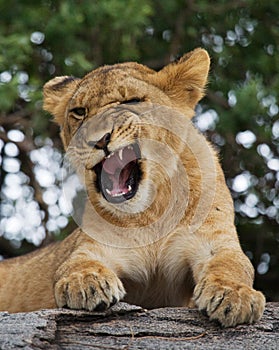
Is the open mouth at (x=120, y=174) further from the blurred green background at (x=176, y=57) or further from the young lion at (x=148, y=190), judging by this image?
the blurred green background at (x=176, y=57)

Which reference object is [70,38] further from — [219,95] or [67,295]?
[67,295]

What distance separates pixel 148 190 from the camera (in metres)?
3.98

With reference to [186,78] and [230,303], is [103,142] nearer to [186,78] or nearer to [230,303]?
[186,78]

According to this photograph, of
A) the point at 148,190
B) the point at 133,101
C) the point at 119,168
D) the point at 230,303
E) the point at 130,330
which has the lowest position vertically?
the point at 130,330

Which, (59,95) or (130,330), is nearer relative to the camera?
(130,330)

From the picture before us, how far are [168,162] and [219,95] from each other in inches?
114

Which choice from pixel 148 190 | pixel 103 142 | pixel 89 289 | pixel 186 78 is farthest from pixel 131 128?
pixel 89 289

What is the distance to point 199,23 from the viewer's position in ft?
22.9

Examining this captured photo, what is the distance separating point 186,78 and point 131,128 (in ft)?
2.04

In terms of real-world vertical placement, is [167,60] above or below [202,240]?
above

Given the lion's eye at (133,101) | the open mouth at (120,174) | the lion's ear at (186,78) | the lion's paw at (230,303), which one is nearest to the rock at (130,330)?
the lion's paw at (230,303)

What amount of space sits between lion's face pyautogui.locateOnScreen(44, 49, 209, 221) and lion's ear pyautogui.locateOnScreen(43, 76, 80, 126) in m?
0.16

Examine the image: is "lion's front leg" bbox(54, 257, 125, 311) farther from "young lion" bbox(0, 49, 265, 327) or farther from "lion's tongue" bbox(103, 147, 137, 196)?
"lion's tongue" bbox(103, 147, 137, 196)

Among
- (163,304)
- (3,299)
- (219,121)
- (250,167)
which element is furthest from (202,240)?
(250,167)
